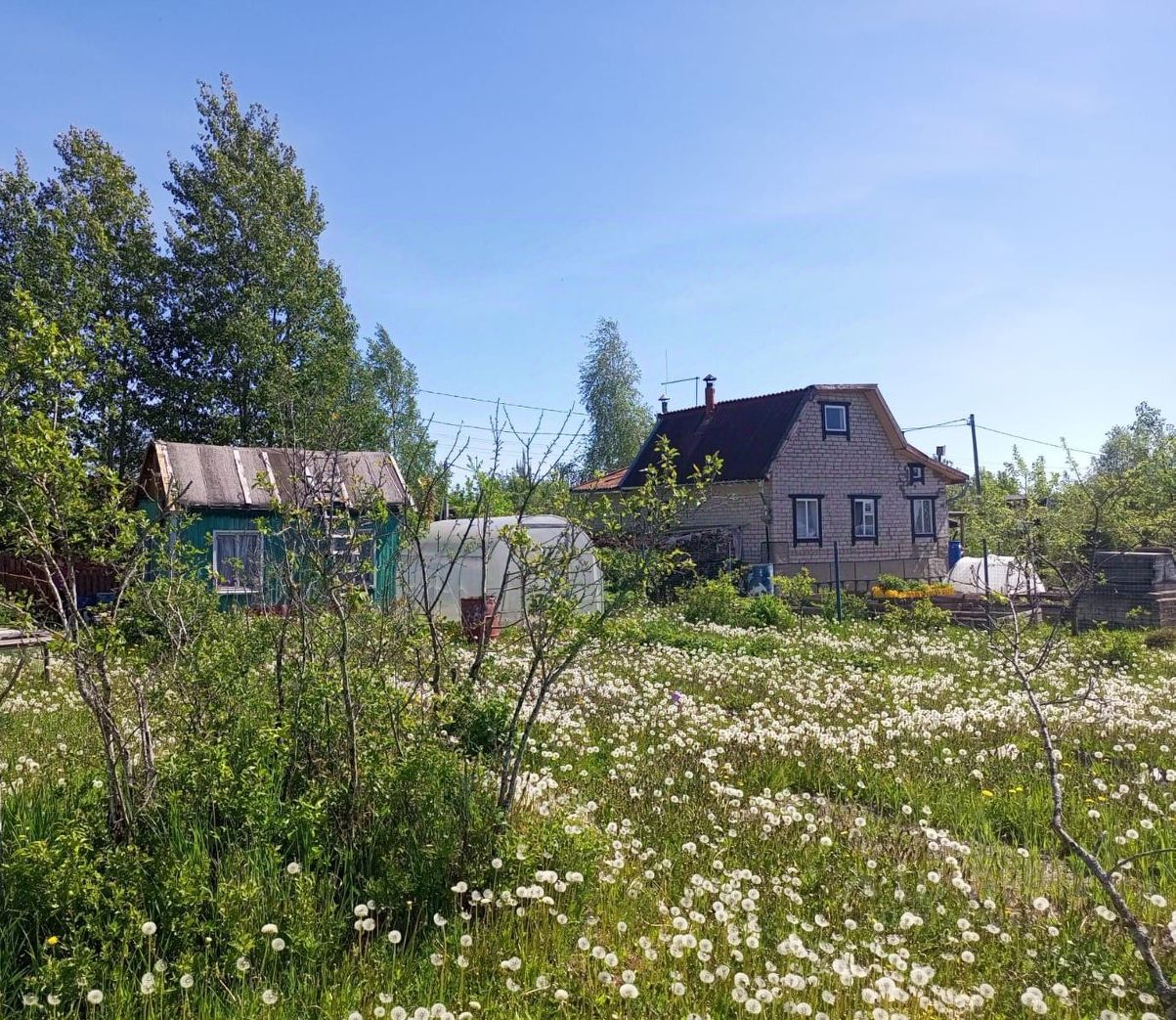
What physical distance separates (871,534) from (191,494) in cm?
2172

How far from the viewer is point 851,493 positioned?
2802 centimetres

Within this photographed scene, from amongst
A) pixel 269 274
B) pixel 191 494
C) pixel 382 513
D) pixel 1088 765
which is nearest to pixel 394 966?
pixel 382 513

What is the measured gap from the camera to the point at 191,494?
15.5 meters

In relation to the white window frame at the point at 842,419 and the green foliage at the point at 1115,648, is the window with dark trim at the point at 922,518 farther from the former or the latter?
the green foliage at the point at 1115,648

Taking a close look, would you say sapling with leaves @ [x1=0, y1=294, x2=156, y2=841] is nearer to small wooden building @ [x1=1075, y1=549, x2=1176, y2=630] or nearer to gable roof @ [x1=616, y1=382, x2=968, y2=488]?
small wooden building @ [x1=1075, y1=549, x2=1176, y2=630]

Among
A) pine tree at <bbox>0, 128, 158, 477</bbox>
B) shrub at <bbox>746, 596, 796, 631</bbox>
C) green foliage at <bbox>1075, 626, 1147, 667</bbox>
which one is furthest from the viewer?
pine tree at <bbox>0, 128, 158, 477</bbox>

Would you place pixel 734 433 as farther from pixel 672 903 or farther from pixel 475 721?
pixel 672 903

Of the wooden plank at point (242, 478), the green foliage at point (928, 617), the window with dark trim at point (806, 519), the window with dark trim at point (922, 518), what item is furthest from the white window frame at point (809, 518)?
the wooden plank at point (242, 478)

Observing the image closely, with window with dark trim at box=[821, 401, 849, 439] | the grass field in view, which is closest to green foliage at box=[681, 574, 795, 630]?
the grass field

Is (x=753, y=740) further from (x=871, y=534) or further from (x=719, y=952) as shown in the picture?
(x=871, y=534)

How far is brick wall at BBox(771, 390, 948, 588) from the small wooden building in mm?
9756

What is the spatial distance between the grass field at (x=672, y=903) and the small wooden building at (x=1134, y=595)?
32.4 feet

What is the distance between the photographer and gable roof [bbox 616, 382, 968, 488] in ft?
87.6

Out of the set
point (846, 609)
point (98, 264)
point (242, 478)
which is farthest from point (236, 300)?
point (846, 609)
